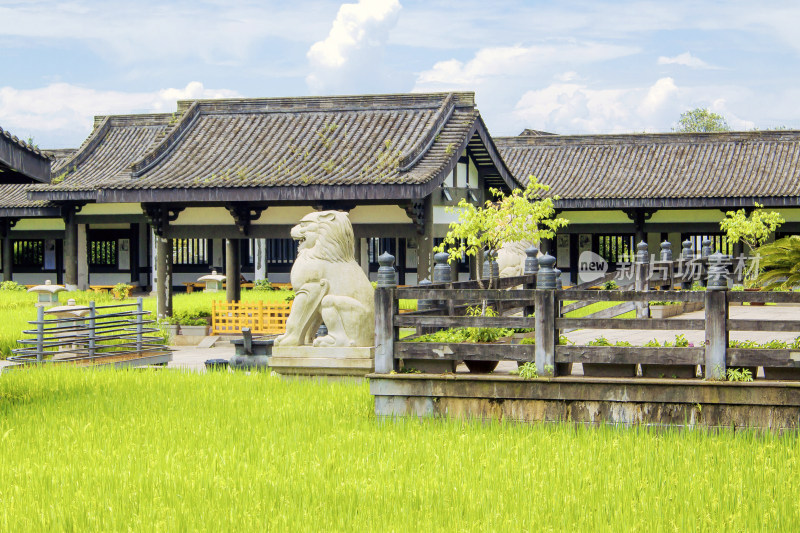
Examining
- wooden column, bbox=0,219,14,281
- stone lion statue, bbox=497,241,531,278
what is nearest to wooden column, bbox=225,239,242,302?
stone lion statue, bbox=497,241,531,278

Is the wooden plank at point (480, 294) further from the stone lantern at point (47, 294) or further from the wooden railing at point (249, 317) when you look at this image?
the stone lantern at point (47, 294)

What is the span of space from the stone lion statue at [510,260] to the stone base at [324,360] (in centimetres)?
1195

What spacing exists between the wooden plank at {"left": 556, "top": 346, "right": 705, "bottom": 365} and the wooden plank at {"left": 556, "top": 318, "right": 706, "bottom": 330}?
20 centimetres

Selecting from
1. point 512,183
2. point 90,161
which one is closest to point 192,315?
point 512,183

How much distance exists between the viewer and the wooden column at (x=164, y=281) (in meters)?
22.0

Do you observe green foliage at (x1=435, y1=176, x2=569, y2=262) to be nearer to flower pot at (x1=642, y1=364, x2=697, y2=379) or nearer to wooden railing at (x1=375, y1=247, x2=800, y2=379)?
wooden railing at (x1=375, y1=247, x2=800, y2=379)

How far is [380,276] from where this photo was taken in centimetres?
969

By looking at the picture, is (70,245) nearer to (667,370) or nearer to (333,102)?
(333,102)

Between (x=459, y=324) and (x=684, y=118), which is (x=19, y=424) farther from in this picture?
(x=684, y=118)

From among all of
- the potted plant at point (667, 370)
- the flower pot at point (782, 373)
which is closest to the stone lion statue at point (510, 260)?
the potted plant at point (667, 370)

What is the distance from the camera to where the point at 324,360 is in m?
12.0

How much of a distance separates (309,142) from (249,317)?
4468mm

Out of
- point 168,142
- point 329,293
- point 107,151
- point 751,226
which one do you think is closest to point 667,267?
point 751,226

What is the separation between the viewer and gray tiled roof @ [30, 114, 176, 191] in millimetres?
→ 30203
